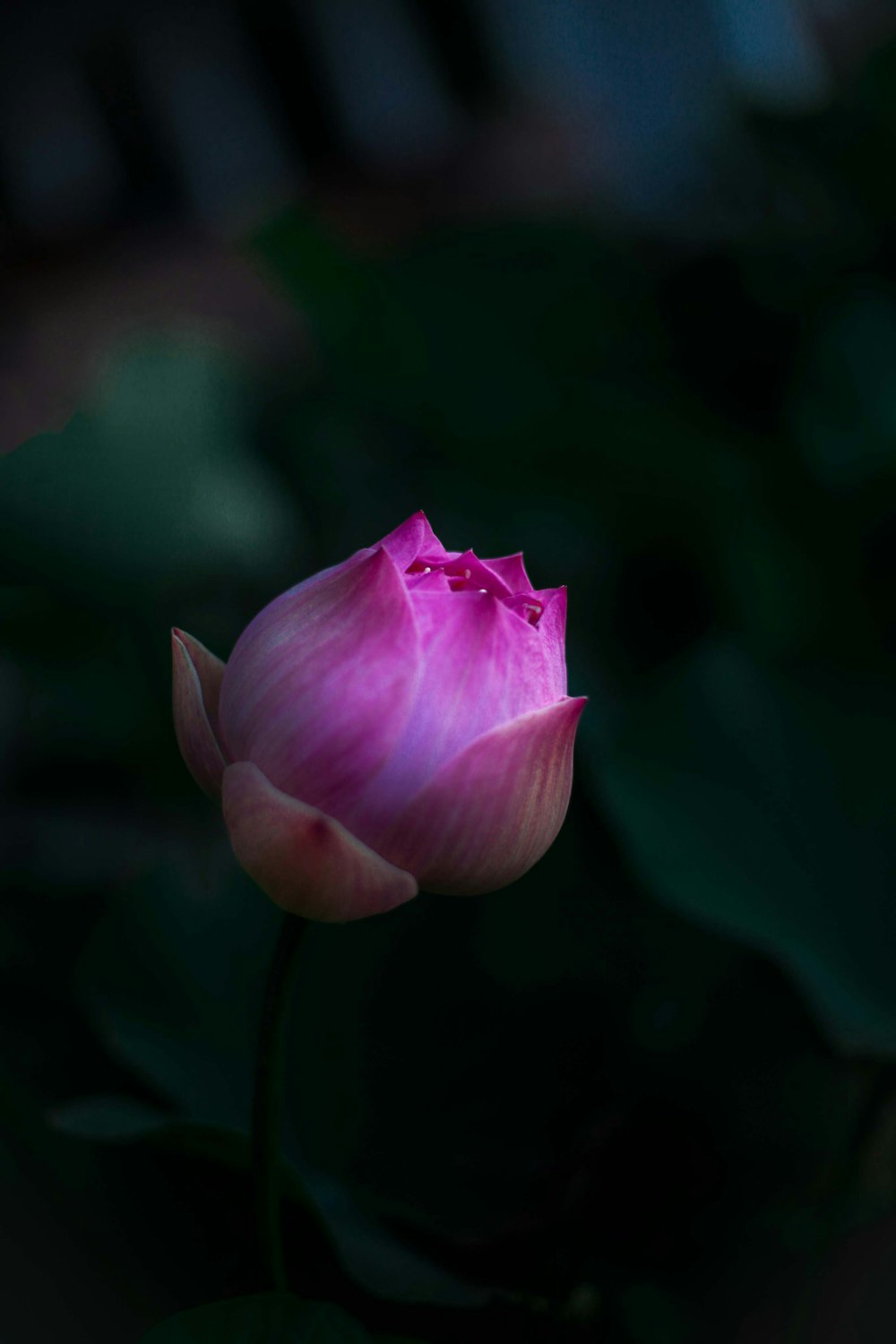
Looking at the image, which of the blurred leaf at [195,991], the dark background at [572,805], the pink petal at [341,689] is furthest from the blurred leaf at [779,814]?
the pink petal at [341,689]

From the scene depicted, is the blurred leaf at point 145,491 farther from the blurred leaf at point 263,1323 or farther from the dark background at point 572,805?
the blurred leaf at point 263,1323

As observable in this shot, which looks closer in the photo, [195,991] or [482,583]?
[482,583]

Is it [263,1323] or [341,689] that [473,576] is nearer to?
[341,689]

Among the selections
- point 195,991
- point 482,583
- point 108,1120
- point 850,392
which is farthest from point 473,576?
point 850,392

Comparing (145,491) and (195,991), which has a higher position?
(145,491)

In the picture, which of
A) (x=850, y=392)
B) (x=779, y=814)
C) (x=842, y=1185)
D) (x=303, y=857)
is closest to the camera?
(x=303, y=857)

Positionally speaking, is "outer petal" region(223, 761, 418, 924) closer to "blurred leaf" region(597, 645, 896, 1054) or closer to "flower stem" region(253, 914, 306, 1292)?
"flower stem" region(253, 914, 306, 1292)

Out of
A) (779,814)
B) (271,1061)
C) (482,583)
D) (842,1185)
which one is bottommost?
(842,1185)

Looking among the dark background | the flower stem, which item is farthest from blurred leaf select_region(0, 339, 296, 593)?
the flower stem

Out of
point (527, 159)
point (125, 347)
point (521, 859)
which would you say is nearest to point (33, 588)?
point (125, 347)
